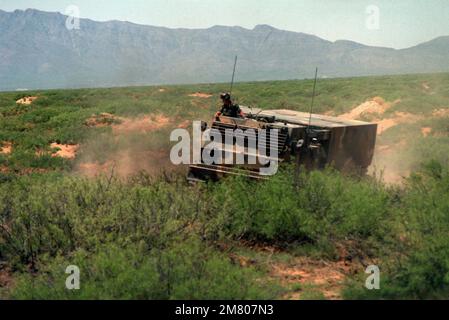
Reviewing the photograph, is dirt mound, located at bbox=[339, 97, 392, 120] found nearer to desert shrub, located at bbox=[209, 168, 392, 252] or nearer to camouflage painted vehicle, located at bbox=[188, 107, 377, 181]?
camouflage painted vehicle, located at bbox=[188, 107, 377, 181]

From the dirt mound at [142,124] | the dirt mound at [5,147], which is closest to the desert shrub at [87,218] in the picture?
the dirt mound at [5,147]

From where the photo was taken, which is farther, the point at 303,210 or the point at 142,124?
the point at 142,124

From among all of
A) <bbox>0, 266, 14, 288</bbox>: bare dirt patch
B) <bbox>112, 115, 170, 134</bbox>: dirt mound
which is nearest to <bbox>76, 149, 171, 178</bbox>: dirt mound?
<bbox>112, 115, 170, 134</bbox>: dirt mound

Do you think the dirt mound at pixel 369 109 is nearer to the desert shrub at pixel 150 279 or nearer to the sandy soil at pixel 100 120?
the sandy soil at pixel 100 120

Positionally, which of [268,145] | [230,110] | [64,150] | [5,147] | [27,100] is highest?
[230,110]

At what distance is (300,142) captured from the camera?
12234 mm

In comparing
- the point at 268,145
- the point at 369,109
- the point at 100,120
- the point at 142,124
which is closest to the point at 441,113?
the point at 369,109

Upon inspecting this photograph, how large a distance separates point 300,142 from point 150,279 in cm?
567

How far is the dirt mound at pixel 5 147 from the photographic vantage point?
909 inches

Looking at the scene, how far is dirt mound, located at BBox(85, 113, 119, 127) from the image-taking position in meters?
28.5

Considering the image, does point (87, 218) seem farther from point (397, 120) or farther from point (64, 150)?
point (397, 120)

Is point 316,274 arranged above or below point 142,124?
above

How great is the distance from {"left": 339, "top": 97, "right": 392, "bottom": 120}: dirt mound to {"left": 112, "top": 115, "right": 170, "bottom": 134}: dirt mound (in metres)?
8.63

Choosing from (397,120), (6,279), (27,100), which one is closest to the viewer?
(6,279)
